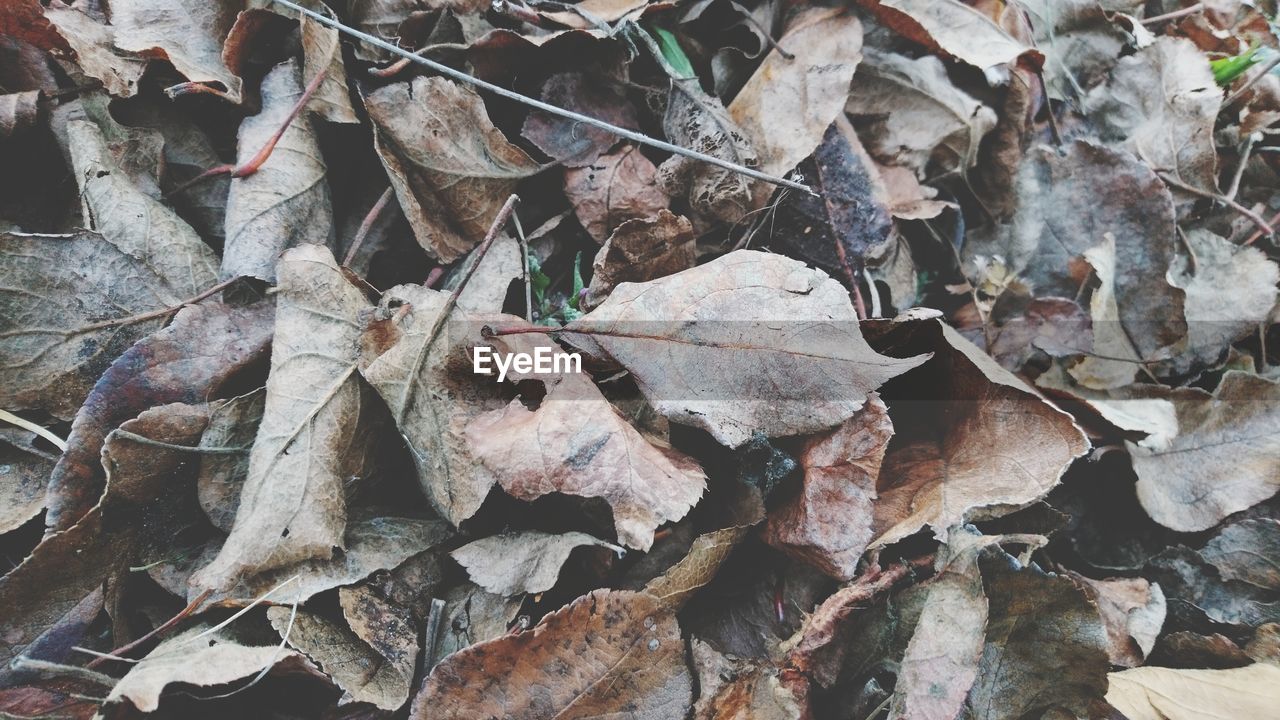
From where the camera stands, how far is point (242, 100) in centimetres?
149

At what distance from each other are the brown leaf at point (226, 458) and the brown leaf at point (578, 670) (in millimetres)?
457

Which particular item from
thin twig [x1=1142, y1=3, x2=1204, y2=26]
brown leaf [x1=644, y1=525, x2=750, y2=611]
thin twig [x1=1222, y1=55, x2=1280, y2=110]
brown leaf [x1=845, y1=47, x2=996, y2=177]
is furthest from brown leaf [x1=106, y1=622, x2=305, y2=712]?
thin twig [x1=1142, y1=3, x2=1204, y2=26]

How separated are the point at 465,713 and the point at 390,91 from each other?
110cm

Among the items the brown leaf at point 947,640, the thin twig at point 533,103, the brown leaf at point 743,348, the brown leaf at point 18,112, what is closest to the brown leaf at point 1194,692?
the brown leaf at point 947,640

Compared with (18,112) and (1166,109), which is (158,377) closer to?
(18,112)

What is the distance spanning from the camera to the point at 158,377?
1312 millimetres

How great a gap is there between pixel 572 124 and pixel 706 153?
0.28m

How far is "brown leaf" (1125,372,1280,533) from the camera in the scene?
5.09 feet

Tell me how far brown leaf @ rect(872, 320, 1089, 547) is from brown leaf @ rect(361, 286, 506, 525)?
69 centimetres

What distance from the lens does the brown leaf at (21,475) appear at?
1271 millimetres

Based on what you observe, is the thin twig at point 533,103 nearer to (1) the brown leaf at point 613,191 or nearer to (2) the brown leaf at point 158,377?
(1) the brown leaf at point 613,191

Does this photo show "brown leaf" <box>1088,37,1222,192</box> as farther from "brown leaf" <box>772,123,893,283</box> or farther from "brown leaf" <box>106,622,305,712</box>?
"brown leaf" <box>106,622,305,712</box>

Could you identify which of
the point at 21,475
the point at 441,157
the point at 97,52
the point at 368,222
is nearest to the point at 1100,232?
the point at 441,157

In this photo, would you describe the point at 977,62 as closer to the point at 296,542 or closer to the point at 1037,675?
the point at 1037,675
